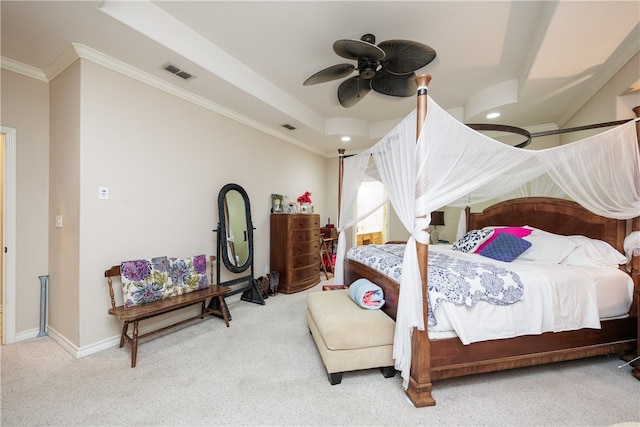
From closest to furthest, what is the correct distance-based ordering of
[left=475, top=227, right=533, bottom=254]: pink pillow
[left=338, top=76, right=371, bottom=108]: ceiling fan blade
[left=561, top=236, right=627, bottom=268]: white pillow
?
[left=561, top=236, right=627, bottom=268]: white pillow
[left=338, top=76, right=371, bottom=108]: ceiling fan blade
[left=475, top=227, right=533, bottom=254]: pink pillow

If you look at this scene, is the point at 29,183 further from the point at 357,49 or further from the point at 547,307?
the point at 547,307

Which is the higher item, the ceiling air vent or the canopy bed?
the ceiling air vent

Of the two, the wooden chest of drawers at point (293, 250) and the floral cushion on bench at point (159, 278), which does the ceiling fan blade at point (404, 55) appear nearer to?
the wooden chest of drawers at point (293, 250)

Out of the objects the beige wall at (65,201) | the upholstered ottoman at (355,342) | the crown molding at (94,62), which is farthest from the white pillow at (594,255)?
the beige wall at (65,201)

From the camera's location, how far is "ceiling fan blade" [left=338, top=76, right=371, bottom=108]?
2535mm

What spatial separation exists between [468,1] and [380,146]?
128cm

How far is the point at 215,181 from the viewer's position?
138 inches

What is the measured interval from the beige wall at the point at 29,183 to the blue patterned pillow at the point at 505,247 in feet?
15.4

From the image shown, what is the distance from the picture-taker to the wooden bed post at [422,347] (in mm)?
1715

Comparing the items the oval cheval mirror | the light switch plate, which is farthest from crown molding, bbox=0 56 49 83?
the oval cheval mirror

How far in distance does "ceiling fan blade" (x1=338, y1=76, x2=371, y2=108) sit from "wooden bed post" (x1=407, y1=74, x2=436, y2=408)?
93cm

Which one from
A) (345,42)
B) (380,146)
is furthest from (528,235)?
(345,42)

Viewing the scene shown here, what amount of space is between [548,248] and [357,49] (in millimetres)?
2624

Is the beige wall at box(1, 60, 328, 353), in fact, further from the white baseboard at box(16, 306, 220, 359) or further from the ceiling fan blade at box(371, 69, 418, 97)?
the ceiling fan blade at box(371, 69, 418, 97)
